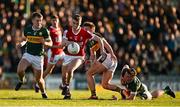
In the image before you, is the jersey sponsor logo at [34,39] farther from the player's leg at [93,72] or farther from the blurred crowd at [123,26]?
the blurred crowd at [123,26]

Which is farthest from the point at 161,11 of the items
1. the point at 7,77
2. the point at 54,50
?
the point at 54,50

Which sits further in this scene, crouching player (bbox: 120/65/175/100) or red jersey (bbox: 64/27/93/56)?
red jersey (bbox: 64/27/93/56)

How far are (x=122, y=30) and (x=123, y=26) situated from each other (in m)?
0.32

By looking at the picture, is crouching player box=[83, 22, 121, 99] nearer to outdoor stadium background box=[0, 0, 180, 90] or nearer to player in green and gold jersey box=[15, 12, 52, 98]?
player in green and gold jersey box=[15, 12, 52, 98]

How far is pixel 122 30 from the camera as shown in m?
32.3

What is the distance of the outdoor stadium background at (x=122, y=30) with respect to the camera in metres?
32.0

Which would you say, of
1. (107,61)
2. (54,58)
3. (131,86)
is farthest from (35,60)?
(54,58)

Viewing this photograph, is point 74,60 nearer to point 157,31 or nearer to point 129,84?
point 129,84

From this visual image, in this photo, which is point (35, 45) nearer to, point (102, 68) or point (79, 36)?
point (79, 36)

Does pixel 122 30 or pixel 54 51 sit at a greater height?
pixel 122 30

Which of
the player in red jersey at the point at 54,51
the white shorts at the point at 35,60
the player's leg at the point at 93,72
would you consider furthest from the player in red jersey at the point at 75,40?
the player in red jersey at the point at 54,51

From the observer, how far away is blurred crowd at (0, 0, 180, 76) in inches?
1259

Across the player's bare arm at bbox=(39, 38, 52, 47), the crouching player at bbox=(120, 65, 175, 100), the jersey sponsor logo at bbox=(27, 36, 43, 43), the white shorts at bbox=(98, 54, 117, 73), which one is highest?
the jersey sponsor logo at bbox=(27, 36, 43, 43)

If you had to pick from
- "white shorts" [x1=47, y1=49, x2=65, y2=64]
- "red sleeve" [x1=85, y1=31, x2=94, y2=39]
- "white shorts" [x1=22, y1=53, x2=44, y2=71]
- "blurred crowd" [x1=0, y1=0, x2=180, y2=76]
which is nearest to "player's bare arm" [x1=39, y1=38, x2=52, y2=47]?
"white shorts" [x1=22, y1=53, x2=44, y2=71]
